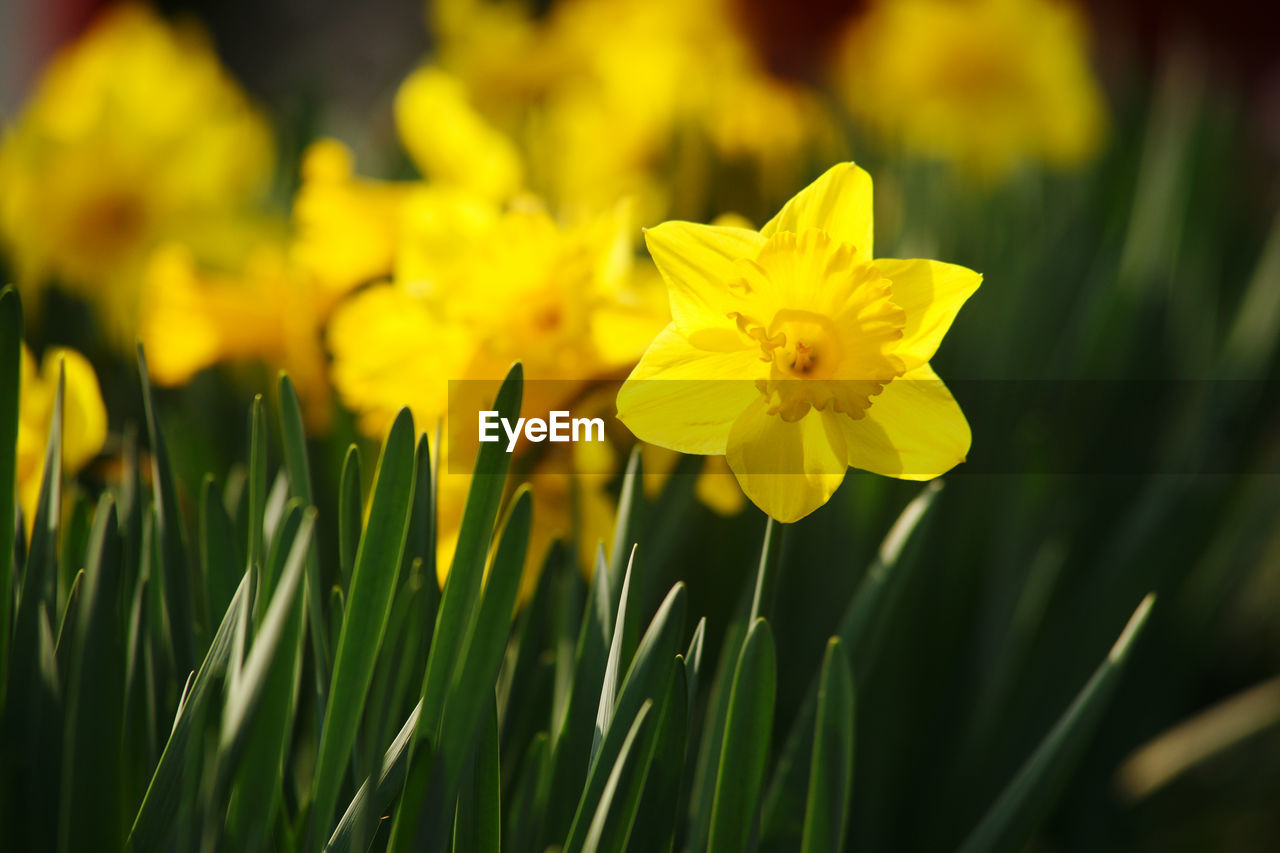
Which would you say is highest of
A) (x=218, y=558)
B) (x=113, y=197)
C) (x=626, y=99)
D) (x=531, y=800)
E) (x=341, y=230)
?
(x=626, y=99)

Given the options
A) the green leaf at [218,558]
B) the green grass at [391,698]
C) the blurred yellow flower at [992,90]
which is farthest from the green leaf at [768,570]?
the blurred yellow flower at [992,90]

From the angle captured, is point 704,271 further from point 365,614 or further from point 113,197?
point 113,197

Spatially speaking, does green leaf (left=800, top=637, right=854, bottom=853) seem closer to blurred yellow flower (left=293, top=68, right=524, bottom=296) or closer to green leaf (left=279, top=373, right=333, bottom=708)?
green leaf (left=279, top=373, right=333, bottom=708)

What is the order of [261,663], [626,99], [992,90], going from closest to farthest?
[261,663], [626,99], [992,90]

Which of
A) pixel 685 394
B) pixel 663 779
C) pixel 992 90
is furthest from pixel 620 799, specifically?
pixel 992 90

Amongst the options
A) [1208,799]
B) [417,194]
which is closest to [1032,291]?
[1208,799]

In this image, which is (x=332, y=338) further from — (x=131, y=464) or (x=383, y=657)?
(x=383, y=657)

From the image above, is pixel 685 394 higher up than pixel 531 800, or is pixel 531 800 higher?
pixel 685 394

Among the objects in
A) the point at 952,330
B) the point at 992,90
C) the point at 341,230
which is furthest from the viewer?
the point at 992,90
